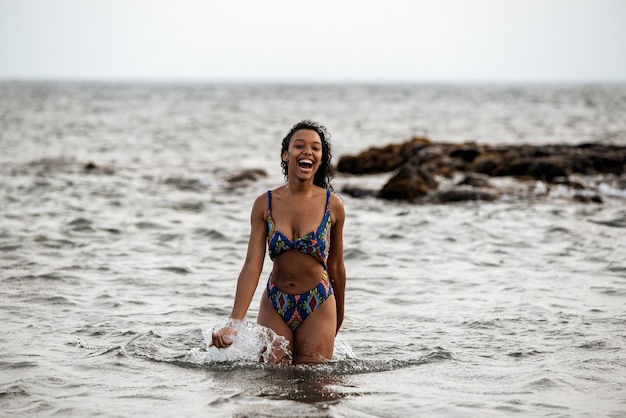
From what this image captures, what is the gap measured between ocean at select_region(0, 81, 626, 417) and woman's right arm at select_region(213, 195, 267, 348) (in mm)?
198

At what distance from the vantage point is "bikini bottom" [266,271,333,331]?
243 inches

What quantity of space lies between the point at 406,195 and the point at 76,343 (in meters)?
10.4

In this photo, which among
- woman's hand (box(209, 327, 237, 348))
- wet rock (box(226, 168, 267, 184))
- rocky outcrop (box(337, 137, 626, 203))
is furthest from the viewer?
wet rock (box(226, 168, 267, 184))

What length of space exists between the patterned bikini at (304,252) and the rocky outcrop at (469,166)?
34.4 ft

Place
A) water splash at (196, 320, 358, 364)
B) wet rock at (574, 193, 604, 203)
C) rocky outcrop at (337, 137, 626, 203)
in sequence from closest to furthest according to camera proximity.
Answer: water splash at (196, 320, 358, 364) → wet rock at (574, 193, 604, 203) → rocky outcrop at (337, 137, 626, 203)

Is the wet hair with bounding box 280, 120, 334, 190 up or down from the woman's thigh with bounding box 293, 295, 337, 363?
up

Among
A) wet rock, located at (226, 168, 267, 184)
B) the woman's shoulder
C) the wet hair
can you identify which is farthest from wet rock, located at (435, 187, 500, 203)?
the woman's shoulder

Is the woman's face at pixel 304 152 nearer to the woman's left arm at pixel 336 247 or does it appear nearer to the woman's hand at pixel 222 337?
the woman's left arm at pixel 336 247

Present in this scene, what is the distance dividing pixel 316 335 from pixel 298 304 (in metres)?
0.27

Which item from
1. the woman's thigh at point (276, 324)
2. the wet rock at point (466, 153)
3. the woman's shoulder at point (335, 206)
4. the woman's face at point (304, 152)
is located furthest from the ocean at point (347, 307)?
the wet rock at point (466, 153)

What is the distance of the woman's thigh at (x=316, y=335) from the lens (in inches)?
242

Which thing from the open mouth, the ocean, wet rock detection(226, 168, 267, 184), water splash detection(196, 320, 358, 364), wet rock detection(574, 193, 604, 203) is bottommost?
the ocean

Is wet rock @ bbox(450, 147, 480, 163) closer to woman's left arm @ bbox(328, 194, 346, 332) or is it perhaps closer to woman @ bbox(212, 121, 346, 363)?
woman's left arm @ bbox(328, 194, 346, 332)

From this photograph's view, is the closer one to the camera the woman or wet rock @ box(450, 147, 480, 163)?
the woman
